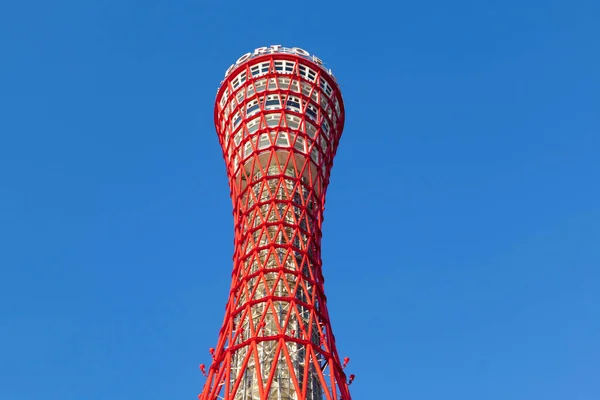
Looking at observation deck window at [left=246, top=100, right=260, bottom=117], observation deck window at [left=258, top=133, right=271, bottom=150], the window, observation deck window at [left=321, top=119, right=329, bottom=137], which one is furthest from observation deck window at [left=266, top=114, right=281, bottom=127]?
observation deck window at [left=321, top=119, right=329, bottom=137]

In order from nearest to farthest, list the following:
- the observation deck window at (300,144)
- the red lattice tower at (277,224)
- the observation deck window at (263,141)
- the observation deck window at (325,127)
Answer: the red lattice tower at (277,224) < the observation deck window at (263,141) < the observation deck window at (300,144) < the observation deck window at (325,127)

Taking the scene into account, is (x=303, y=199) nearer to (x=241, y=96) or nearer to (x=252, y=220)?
(x=252, y=220)

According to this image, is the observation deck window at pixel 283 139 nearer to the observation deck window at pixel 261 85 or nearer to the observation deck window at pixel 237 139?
the observation deck window at pixel 237 139

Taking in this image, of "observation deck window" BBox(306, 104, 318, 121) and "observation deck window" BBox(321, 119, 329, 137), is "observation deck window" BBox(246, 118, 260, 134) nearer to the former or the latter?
"observation deck window" BBox(306, 104, 318, 121)

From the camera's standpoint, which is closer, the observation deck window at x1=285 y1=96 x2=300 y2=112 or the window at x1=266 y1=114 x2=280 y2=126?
the window at x1=266 y1=114 x2=280 y2=126

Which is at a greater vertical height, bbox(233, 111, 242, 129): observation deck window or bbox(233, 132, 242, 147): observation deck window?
bbox(233, 111, 242, 129): observation deck window

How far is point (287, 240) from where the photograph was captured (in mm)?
40062

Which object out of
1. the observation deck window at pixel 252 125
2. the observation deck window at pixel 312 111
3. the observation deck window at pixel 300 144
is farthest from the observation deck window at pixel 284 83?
the observation deck window at pixel 300 144

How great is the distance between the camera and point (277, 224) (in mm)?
41250

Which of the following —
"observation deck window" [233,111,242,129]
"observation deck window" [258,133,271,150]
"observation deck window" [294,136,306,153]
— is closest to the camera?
"observation deck window" [258,133,271,150]

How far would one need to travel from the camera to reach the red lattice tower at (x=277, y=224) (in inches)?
1420

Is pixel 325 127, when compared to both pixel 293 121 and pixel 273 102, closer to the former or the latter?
pixel 293 121

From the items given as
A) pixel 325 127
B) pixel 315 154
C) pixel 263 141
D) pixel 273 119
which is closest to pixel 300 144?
pixel 315 154

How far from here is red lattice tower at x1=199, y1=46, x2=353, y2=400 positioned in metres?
36.1
